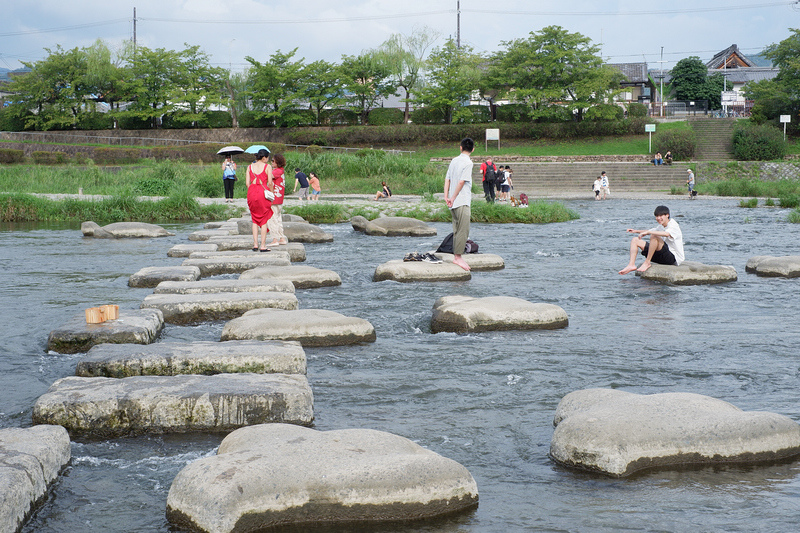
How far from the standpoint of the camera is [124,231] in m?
15.9

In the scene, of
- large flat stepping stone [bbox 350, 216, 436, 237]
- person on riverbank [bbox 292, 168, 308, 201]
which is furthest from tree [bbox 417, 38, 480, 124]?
large flat stepping stone [bbox 350, 216, 436, 237]

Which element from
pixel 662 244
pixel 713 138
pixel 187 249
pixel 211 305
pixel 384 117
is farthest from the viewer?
pixel 384 117

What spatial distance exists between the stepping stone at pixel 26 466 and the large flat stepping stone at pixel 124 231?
1240cm

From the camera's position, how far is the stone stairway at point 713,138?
45594 millimetres

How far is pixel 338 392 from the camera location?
548 centimetres

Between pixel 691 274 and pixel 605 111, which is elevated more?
pixel 605 111

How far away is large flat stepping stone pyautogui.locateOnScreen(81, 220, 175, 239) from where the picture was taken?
1592 centimetres

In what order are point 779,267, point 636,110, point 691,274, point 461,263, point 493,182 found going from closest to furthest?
point 691,274 → point 461,263 → point 779,267 → point 493,182 → point 636,110

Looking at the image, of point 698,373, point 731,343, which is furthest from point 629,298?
point 698,373

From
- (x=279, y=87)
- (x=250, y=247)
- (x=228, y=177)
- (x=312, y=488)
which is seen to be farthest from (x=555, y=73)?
(x=312, y=488)

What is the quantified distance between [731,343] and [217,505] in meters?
5.21

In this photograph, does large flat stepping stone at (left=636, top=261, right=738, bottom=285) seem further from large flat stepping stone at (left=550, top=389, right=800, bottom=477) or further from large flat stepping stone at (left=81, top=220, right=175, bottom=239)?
large flat stepping stone at (left=81, top=220, right=175, bottom=239)

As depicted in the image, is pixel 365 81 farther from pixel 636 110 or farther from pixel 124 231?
pixel 124 231

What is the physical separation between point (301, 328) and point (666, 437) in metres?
3.34
